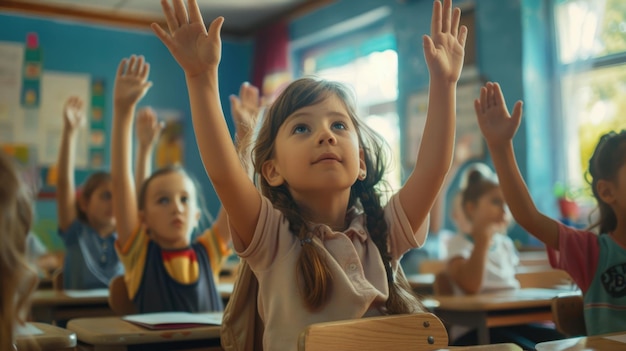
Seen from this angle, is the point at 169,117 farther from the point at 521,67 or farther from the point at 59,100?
the point at 521,67

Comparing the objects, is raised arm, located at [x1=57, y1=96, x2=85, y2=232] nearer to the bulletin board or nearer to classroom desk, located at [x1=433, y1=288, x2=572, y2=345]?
classroom desk, located at [x1=433, y1=288, x2=572, y2=345]

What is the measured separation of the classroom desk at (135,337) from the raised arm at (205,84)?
44cm

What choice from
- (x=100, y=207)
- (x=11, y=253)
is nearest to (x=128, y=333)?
(x=11, y=253)

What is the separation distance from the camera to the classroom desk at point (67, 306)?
235 centimetres

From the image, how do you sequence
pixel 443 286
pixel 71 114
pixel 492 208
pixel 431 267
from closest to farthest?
pixel 443 286 < pixel 71 114 < pixel 492 208 < pixel 431 267

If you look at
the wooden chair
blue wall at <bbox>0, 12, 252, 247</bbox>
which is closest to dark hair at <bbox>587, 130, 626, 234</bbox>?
the wooden chair

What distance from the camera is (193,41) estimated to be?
48.6 inches

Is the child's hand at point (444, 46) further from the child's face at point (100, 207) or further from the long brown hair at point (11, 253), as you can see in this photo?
the child's face at point (100, 207)

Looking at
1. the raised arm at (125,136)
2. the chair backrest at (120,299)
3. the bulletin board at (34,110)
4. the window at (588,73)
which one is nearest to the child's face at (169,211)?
the raised arm at (125,136)

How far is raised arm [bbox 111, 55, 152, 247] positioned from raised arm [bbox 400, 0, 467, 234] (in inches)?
38.8

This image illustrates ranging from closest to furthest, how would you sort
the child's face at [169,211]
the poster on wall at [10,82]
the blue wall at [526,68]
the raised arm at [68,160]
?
1. the child's face at [169,211]
2. the raised arm at [68,160]
3. the blue wall at [526,68]
4. the poster on wall at [10,82]

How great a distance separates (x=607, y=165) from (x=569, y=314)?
396mm

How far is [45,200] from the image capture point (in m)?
6.64

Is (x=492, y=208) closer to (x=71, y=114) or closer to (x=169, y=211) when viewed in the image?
(x=169, y=211)
